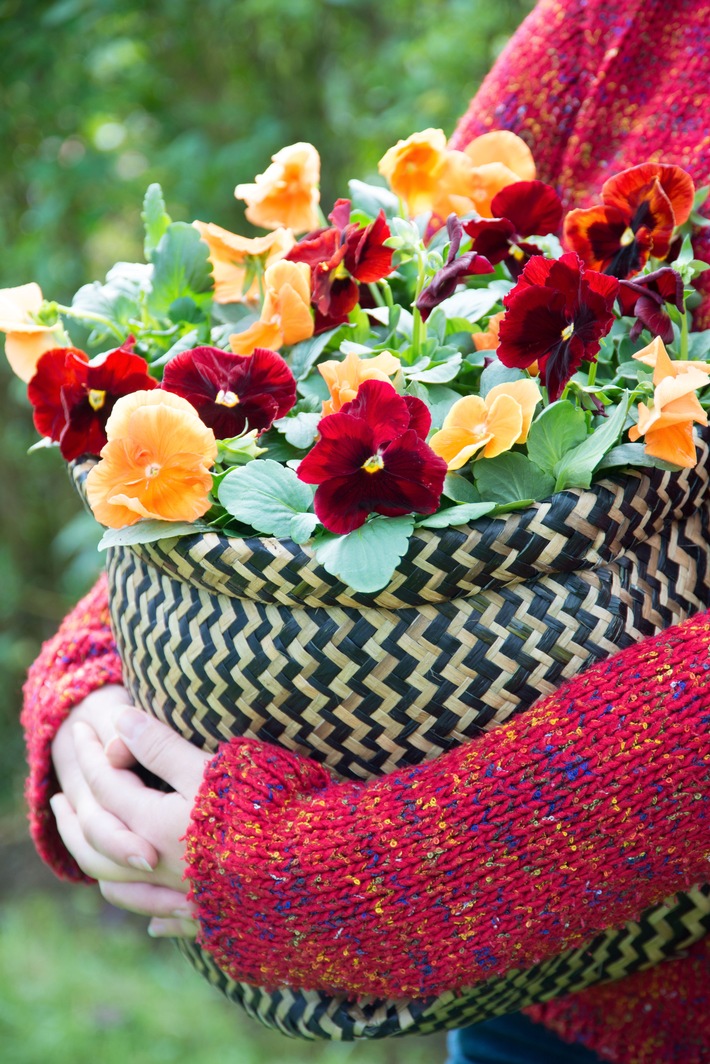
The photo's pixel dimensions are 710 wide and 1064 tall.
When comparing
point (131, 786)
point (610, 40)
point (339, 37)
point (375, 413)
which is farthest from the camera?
point (339, 37)

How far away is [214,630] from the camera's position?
598mm

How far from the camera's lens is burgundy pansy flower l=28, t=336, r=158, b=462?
0.65m

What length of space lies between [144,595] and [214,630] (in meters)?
0.07

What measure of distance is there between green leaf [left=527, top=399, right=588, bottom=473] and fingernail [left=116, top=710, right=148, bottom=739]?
11.8 inches

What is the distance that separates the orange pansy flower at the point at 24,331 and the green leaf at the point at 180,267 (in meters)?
0.07

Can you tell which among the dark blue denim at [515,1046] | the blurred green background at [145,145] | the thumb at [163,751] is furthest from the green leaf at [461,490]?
the blurred green background at [145,145]

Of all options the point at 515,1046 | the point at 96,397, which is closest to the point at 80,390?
the point at 96,397

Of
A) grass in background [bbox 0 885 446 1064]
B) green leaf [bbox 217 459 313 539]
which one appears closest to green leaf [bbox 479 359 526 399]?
green leaf [bbox 217 459 313 539]

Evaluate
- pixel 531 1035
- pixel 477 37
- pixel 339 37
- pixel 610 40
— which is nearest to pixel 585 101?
pixel 610 40

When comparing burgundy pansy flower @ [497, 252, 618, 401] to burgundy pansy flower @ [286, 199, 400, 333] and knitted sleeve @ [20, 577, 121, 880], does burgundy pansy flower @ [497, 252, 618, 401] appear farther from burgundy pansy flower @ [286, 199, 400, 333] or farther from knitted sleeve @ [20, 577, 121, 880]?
knitted sleeve @ [20, 577, 121, 880]

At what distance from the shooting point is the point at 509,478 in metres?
0.57

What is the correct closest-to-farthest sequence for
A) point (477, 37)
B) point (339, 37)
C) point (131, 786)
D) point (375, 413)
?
1. point (375, 413)
2. point (131, 786)
3. point (477, 37)
4. point (339, 37)

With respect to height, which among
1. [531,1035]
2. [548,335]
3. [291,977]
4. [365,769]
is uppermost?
[548,335]

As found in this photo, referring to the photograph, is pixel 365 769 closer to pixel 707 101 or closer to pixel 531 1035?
pixel 531 1035
